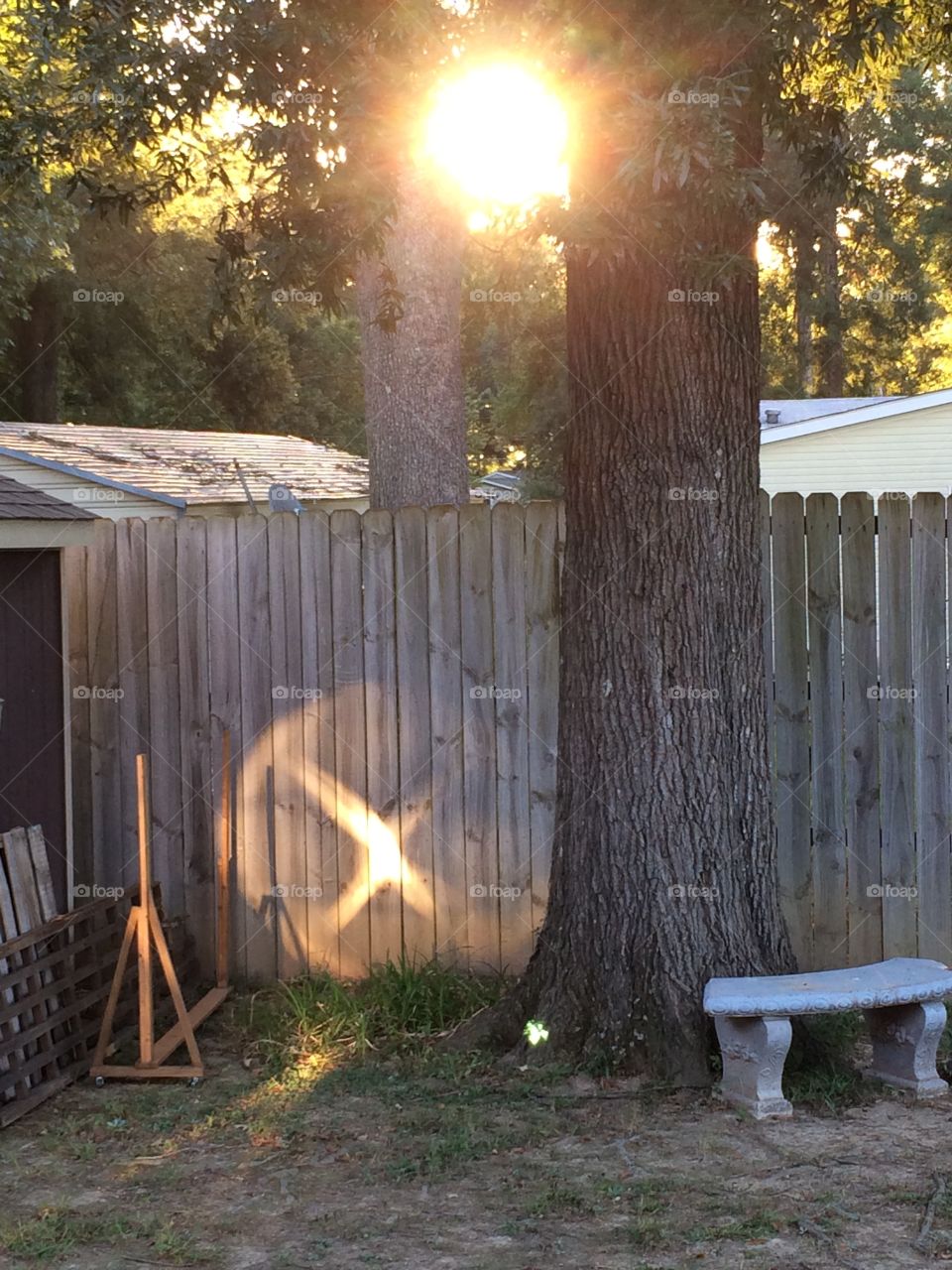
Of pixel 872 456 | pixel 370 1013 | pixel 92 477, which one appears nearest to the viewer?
pixel 370 1013

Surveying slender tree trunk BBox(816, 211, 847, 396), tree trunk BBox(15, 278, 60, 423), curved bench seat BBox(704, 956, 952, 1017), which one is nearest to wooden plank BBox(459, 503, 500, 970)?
curved bench seat BBox(704, 956, 952, 1017)

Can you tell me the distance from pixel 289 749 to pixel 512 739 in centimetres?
110

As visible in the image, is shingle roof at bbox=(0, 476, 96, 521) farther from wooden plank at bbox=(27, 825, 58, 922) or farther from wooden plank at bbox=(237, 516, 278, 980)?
wooden plank at bbox=(27, 825, 58, 922)

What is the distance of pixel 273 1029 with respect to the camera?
5.84 metres

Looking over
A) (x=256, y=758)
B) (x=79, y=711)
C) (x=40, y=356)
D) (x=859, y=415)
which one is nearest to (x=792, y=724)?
(x=256, y=758)

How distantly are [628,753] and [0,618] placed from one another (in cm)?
293

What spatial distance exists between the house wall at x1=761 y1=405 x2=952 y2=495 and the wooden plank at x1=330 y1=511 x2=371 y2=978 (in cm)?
1563

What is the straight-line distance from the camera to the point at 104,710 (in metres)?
6.79

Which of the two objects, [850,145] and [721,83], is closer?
[721,83]

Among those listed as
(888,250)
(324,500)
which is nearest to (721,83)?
(324,500)

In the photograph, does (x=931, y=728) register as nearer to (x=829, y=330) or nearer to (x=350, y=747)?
(x=350, y=747)

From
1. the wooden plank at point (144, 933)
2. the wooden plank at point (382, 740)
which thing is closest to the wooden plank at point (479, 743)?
the wooden plank at point (382, 740)

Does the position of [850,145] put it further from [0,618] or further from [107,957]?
[107,957]

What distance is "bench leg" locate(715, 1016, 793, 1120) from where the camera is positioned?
4.77 meters
